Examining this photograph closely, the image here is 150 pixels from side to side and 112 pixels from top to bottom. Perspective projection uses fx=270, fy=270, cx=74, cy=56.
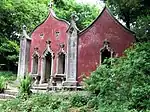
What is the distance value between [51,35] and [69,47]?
3372 millimetres

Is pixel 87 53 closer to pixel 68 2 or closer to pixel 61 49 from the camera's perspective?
pixel 61 49

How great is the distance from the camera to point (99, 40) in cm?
1867

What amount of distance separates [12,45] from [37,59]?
21.6 ft

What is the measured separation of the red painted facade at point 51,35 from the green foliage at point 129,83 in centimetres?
1084

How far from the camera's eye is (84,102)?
11.3 m

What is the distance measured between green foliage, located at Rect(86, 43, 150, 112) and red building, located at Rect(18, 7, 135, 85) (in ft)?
23.8

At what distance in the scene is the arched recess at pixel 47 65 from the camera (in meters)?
21.8

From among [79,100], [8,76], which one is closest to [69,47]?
[79,100]

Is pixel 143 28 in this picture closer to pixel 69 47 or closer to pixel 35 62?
pixel 69 47

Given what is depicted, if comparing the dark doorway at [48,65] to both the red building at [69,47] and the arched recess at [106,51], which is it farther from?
the arched recess at [106,51]

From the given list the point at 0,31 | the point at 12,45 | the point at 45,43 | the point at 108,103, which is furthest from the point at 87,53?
the point at 0,31

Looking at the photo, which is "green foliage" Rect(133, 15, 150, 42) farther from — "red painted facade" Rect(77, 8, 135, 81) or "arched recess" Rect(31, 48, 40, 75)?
"arched recess" Rect(31, 48, 40, 75)

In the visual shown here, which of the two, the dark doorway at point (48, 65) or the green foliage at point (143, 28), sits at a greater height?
the green foliage at point (143, 28)

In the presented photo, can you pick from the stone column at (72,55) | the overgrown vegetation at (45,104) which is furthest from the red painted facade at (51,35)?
the overgrown vegetation at (45,104)
